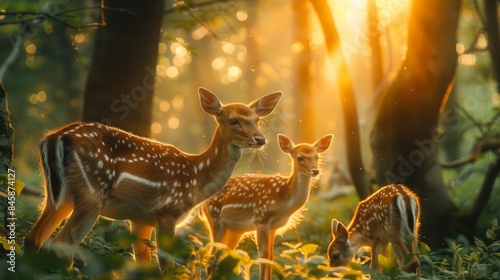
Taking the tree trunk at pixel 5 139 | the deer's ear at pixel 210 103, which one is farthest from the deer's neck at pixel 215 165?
the tree trunk at pixel 5 139

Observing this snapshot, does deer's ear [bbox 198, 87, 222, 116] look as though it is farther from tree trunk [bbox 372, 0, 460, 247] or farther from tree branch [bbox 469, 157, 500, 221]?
tree branch [bbox 469, 157, 500, 221]

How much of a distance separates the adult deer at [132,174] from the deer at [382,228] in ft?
6.71

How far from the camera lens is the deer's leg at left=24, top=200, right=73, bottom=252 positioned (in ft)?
18.8

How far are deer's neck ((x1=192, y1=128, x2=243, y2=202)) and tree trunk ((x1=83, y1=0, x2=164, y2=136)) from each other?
220 centimetres

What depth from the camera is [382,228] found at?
884 centimetres

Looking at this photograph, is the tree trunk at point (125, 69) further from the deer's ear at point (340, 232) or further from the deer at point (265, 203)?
the deer's ear at point (340, 232)

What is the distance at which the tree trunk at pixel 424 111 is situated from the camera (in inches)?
429

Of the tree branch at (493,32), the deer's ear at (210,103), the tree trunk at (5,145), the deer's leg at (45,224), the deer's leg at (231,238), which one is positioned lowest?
the deer's leg at (231,238)

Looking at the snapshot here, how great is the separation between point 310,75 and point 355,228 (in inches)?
497

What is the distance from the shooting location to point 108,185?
6.23m

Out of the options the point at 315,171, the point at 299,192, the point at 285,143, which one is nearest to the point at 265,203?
the point at 299,192

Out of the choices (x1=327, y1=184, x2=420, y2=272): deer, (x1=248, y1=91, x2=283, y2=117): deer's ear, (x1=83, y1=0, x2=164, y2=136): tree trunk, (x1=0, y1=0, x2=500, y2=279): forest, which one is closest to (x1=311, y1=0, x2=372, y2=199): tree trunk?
(x1=0, y1=0, x2=500, y2=279): forest

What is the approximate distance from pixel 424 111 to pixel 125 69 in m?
4.45

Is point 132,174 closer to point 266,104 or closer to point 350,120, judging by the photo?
point 266,104
